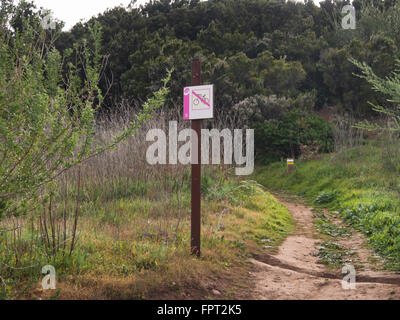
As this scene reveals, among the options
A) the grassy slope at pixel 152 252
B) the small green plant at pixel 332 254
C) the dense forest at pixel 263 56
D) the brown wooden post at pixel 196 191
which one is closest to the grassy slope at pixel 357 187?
the small green plant at pixel 332 254

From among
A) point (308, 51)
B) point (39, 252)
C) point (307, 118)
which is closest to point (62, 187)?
point (39, 252)

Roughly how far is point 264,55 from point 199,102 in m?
18.8

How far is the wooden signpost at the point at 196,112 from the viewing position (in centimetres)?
484

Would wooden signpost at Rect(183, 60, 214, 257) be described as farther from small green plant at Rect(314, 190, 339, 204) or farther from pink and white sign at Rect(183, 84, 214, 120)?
small green plant at Rect(314, 190, 339, 204)

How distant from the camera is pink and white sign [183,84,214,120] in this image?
4823 millimetres

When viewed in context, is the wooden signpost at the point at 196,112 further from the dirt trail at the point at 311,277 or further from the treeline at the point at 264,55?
the treeline at the point at 264,55

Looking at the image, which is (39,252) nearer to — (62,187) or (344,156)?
(62,187)

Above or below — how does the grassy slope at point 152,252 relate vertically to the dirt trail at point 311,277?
above

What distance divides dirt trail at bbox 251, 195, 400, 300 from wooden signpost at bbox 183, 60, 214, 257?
3.27 ft

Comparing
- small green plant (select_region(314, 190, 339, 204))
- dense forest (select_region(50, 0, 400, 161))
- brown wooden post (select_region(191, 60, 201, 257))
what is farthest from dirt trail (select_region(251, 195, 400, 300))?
dense forest (select_region(50, 0, 400, 161))

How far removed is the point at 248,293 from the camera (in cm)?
457

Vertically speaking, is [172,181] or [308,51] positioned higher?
[308,51]

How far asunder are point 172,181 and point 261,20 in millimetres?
25770

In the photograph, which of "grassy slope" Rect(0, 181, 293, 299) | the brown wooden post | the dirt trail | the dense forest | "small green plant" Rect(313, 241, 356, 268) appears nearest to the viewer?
"grassy slope" Rect(0, 181, 293, 299)
